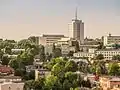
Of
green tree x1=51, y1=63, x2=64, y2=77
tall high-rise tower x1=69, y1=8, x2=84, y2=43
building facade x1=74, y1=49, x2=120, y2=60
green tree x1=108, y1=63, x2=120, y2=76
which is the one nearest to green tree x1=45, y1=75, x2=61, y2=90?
green tree x1=51, y1=63, x2=64, y2=77

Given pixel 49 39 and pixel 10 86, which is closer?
pixel 10 86

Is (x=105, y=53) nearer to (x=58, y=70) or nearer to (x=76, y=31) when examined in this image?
(x=58, y=70)

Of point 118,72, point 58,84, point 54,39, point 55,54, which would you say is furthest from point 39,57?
point 54,39

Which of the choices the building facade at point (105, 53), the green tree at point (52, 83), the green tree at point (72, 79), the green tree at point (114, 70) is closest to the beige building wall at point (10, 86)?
the green tree at point (52, 83)

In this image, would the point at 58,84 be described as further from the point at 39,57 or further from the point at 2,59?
the point at 39,57

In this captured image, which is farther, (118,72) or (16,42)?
(16,42)

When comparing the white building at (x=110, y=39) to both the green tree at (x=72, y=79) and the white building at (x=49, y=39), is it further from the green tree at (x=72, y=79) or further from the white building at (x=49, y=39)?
the green tree at (x=72, y=79)

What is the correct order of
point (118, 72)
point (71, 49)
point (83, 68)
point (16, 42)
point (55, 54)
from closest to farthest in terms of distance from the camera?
point (118, 72)
point (83, 68)
point (55, 54)
point (71, 49)
point (16, 42)

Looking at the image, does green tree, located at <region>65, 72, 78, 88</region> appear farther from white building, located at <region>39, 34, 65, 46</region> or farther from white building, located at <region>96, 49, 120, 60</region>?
white building, located at <region>39, 34, 65, 46</region>

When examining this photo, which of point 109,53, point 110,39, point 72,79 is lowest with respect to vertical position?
point 109,53

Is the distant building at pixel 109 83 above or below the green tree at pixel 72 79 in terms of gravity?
below

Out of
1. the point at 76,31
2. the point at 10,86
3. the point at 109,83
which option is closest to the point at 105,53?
the point at 109,83
